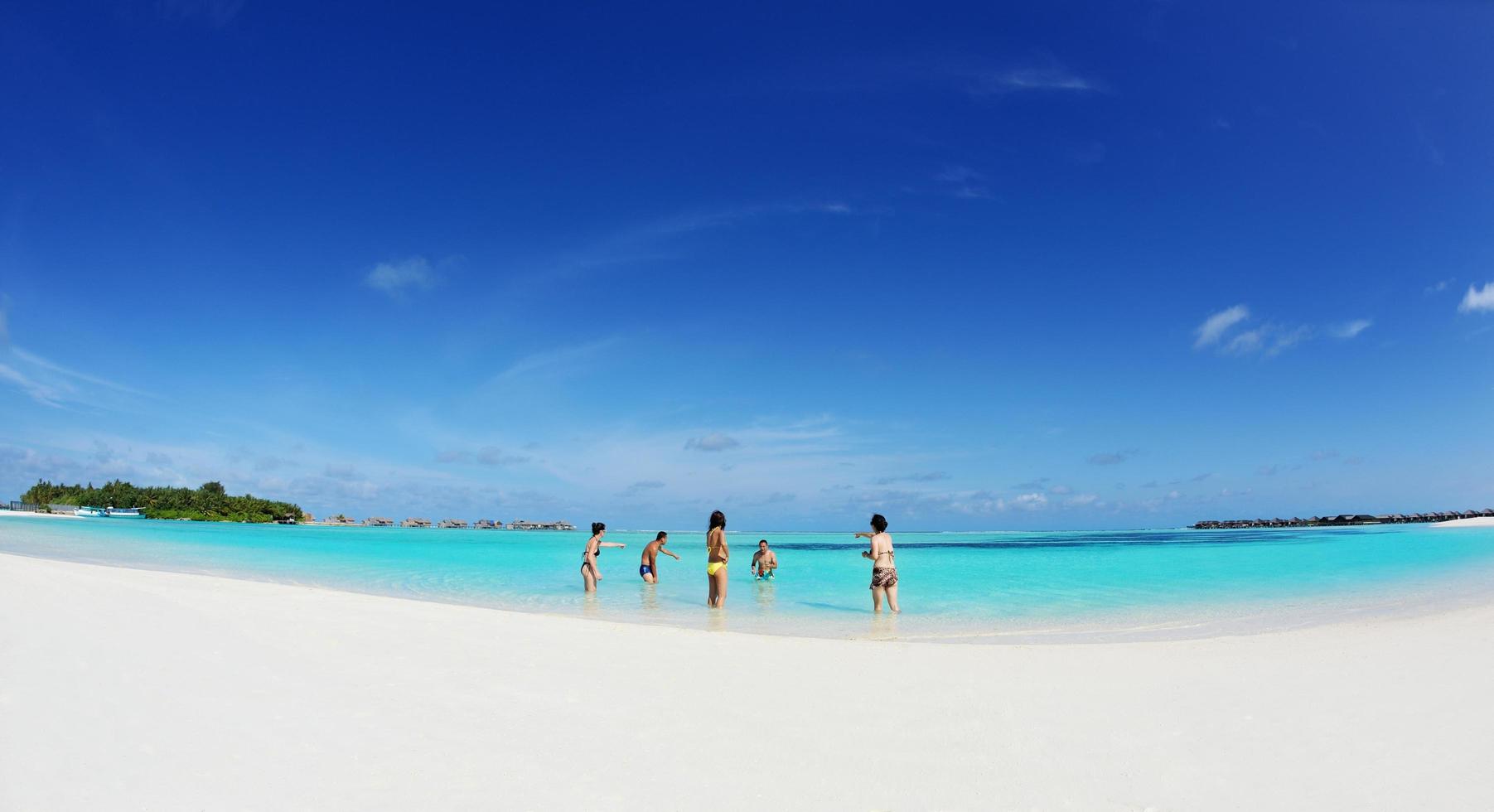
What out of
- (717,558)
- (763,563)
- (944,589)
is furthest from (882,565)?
(763,563)

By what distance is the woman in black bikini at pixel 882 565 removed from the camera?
12859 millimetres

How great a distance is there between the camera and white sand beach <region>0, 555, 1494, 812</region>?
3562 millimetres

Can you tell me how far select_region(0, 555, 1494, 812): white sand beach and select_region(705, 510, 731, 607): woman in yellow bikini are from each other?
5.26m

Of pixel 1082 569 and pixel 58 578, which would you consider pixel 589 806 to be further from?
pixel 1082 569

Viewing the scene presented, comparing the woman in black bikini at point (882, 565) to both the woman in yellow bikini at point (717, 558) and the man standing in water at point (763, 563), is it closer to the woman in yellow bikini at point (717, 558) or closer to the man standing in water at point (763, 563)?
the woman in yellow bikini at point (717, 558)

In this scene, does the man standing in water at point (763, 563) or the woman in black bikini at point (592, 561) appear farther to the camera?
the man standing in water at point (763, 563)

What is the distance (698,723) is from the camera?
471 centimetres

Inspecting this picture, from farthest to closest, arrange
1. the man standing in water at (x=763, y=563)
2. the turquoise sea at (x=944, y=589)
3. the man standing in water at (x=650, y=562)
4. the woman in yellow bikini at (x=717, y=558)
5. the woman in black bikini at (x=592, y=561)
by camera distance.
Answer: the man standing in water at (x=763, y=563) < the man standing in water at (x=650, y=562) < the woman in black bikini at (x=592, y=561) < the woman in yellow bikini at (x=717, y=558) < the turquoise sea at (x=944, y=589)

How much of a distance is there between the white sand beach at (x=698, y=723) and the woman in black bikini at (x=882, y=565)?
4.96 meters

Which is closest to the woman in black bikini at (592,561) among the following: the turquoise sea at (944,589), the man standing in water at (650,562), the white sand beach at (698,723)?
the turquoise sea at (944,589)

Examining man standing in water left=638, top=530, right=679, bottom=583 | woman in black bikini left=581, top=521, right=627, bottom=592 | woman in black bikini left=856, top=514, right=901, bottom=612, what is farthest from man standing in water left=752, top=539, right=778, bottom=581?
woman in black bikini left=856, top=514, right=901, bottom=612

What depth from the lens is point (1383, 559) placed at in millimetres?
27625

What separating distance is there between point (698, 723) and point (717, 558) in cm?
880

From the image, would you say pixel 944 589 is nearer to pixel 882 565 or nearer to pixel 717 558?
pixel 882 565
